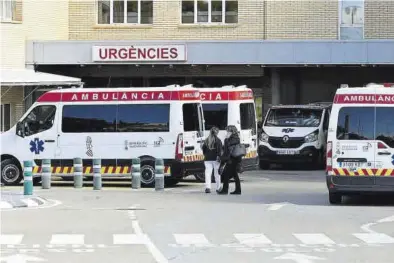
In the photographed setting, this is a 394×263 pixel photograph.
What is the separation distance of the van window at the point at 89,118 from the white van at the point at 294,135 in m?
8.14

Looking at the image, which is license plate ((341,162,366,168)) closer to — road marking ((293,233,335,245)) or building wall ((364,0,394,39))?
road marking ((293,233,335,245))

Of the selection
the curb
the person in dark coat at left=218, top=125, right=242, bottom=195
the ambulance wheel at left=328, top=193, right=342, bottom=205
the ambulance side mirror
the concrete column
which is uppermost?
the concrete column

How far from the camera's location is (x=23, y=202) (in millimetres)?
17672

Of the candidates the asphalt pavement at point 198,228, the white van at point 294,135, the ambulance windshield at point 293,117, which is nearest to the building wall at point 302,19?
the white van at point 294,135

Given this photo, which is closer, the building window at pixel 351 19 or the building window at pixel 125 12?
the building window at pixel 351 19

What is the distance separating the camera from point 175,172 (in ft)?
71.9

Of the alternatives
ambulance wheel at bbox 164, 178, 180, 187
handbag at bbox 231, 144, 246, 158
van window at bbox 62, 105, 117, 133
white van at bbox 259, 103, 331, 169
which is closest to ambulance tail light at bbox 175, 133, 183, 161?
ambulance wheel at bbox 164, 178, 180, 187

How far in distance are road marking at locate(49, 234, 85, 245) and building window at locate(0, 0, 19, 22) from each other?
691 inches

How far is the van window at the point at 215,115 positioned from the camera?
24.0 metres

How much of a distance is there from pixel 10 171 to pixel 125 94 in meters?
3.72

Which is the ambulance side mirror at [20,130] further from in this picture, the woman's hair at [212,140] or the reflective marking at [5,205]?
the woman's hair at [212,140]

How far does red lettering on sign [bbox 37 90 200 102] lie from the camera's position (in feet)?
72.1

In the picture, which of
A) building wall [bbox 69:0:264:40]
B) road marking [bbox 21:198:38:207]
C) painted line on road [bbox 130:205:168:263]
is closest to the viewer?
painted line on road [bbox 130:205:168:263]

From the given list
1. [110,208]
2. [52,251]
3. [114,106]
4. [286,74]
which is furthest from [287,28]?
[52,251]
